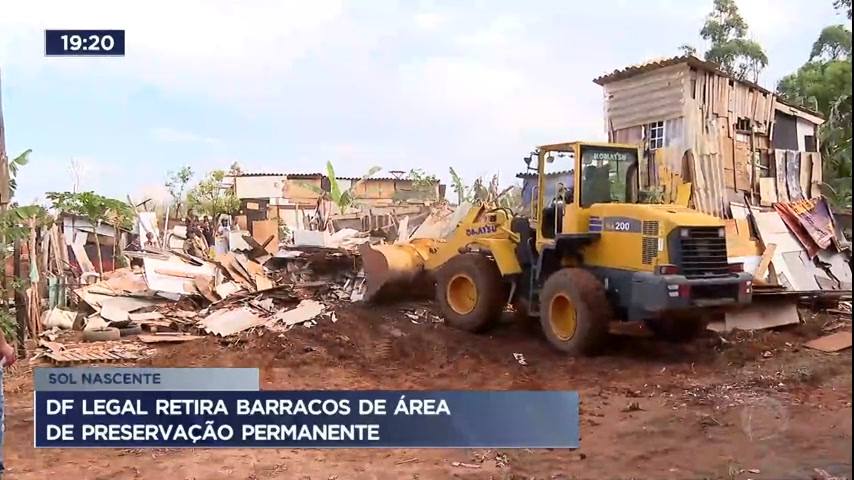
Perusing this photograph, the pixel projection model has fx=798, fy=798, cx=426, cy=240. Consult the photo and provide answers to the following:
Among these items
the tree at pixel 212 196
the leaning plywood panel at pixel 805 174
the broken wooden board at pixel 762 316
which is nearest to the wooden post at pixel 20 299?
the tree at pixel 212 196

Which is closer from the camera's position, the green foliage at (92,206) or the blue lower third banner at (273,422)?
the blue lower third banner at (273,422)

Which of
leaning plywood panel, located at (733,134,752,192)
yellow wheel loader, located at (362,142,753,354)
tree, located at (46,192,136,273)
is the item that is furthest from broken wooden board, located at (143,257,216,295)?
leaning plywood panel, located at (733,134,752,192)

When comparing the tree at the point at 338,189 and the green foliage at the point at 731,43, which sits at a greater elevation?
the green foliage at the point at 731,43

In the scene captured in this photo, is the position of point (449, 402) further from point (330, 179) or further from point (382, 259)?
point (382, 259)

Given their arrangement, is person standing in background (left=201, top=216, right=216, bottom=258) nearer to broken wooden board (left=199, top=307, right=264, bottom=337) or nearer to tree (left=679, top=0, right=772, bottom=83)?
broken wooden board (left=199, top=307, right=264, bottom=337)

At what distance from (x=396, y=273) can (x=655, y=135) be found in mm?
2571

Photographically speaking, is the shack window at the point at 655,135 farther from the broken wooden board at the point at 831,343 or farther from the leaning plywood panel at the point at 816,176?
the broken wooden board at the point at 831,343

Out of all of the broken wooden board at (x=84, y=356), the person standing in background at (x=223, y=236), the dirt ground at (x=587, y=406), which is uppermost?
the person standing in background at (x=223, y=236)

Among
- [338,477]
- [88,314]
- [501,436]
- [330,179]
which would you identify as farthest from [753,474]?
[88,314]

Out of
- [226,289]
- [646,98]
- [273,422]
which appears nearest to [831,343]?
[646,98]

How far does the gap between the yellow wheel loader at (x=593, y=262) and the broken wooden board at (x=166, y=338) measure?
76.5 inches

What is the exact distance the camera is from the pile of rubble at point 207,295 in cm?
595

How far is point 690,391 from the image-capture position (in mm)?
4473

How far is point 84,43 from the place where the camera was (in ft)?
12.4
